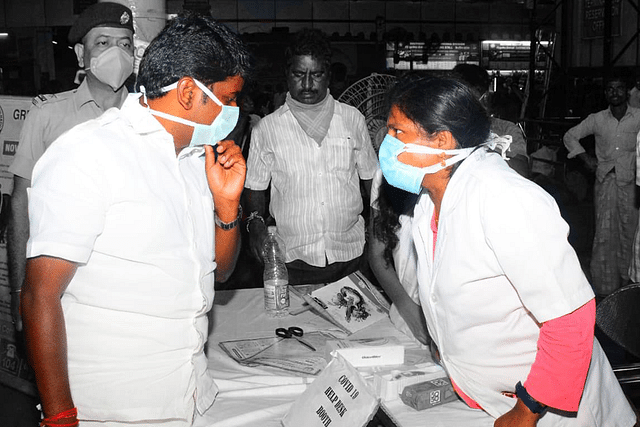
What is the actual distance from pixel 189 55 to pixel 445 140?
62 cm

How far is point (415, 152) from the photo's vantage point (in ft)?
5.08

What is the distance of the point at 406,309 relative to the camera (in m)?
2.12

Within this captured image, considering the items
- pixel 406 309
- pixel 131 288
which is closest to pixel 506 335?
pixel 406 309

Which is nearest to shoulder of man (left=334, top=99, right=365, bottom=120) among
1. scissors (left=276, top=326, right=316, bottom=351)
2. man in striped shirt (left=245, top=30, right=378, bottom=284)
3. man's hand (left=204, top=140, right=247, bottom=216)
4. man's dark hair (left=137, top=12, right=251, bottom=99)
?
man in striped shirt (left=245, top=30, right=378, bottom=284)

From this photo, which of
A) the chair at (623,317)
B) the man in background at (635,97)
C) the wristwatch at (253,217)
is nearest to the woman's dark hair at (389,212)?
the chair at (623,317)

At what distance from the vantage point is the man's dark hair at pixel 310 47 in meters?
3.06

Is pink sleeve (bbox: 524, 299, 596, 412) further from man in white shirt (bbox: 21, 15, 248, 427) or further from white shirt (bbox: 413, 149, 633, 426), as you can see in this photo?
man in white shirt (bbox: 21, 15, 248, 427)

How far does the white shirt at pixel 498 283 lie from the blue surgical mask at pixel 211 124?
0.54 m

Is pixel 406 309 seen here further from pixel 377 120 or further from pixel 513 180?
pixel 377 120

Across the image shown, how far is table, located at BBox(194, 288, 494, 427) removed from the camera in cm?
155

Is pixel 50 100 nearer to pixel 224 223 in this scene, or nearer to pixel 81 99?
pixel 81 99

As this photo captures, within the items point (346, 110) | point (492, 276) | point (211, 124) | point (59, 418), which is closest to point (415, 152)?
point (492, 276)

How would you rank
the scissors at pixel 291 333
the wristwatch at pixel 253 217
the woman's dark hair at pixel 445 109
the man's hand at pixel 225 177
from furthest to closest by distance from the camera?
the wristwatch at pixel 253 217 → the scissors at pixel 291 333 → the man's hand at pixel 225 177 → the woman's dark hair at pixel 445 109

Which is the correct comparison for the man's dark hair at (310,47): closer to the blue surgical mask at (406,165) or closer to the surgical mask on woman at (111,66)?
the surgical mask on woman at (111,66)
